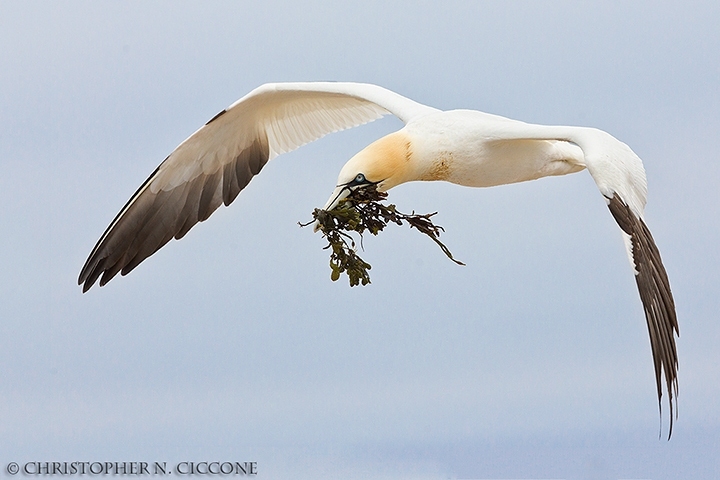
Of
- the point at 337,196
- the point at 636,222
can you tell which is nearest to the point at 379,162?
the point at 337,196

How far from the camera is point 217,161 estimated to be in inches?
467

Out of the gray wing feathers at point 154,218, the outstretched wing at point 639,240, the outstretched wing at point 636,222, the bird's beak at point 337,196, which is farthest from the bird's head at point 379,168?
the gray wing feathers at point 154,218

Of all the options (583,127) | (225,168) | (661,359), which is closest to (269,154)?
(225,168)

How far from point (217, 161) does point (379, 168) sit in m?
2.81

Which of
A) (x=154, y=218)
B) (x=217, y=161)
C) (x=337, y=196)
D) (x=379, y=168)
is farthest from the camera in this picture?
(x=217, y=161)

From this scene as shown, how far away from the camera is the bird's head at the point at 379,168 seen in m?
9.50

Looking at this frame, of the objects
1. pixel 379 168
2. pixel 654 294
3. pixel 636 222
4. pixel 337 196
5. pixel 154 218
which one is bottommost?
pixel 654 294

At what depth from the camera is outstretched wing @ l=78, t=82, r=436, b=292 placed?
11.5 m

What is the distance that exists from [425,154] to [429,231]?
1.10 m

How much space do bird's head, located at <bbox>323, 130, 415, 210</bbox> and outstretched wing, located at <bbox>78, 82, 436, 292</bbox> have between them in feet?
5.22

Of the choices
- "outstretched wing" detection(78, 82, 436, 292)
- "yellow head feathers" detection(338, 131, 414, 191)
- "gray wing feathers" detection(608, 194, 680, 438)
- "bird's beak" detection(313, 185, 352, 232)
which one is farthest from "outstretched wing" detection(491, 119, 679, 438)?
"outstretched wing" detection(78, 82, 436, 292)

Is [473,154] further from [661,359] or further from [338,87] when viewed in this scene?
[661,359]

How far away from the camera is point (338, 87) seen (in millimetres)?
11172

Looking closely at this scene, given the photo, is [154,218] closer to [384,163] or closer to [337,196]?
[337,196]
